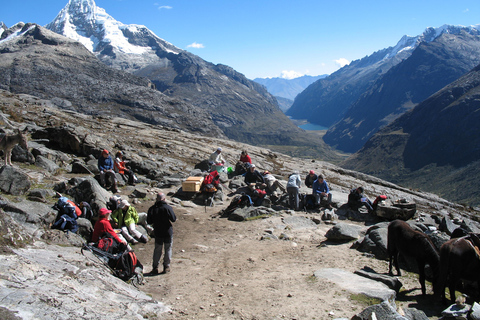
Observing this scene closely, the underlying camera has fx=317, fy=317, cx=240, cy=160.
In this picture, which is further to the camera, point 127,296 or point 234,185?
point 234,185

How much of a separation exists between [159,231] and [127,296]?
3.39 m

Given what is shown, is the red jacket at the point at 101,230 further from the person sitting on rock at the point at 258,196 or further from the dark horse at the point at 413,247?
the person sitting on rock at the point at 258,196

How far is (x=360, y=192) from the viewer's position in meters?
19.3

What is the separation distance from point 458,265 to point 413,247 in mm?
1330

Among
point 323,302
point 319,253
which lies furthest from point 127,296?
point 319,253

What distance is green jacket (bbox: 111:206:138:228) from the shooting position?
1295cm

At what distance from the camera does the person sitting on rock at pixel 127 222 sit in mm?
12891

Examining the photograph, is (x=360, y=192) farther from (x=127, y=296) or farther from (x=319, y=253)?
(x=127, y=296)

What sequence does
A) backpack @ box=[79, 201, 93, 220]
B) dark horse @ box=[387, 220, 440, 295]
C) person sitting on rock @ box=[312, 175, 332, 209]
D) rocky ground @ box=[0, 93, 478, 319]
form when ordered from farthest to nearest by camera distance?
person sitting on rock @ box=[312, 175, 332, 209]
backpack @ box=[79, 201, 93, 220]
dark horse @ box=[387, 220, 440, 295]
rocky ground @ box=[0, 93, 478, 319]

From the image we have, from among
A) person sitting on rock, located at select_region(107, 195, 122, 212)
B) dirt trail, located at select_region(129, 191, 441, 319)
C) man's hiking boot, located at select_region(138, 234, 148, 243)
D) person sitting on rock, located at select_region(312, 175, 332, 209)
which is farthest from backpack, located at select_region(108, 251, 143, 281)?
person sitting on rock, located at select_region(312, 175, 332, 209)

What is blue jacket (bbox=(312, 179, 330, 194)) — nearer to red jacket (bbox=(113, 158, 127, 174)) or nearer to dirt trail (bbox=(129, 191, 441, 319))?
dirt trail (bbox=(129, 191, 441, 319))

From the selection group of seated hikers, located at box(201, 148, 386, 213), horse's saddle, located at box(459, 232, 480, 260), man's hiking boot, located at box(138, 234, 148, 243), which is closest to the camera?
horse's saddle, located at box(459, 232, 480, 260)

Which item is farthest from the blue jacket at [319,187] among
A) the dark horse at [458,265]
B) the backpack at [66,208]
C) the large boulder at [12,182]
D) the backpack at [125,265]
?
the large boulder at [12,182]

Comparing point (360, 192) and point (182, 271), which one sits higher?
point (360, 192)
